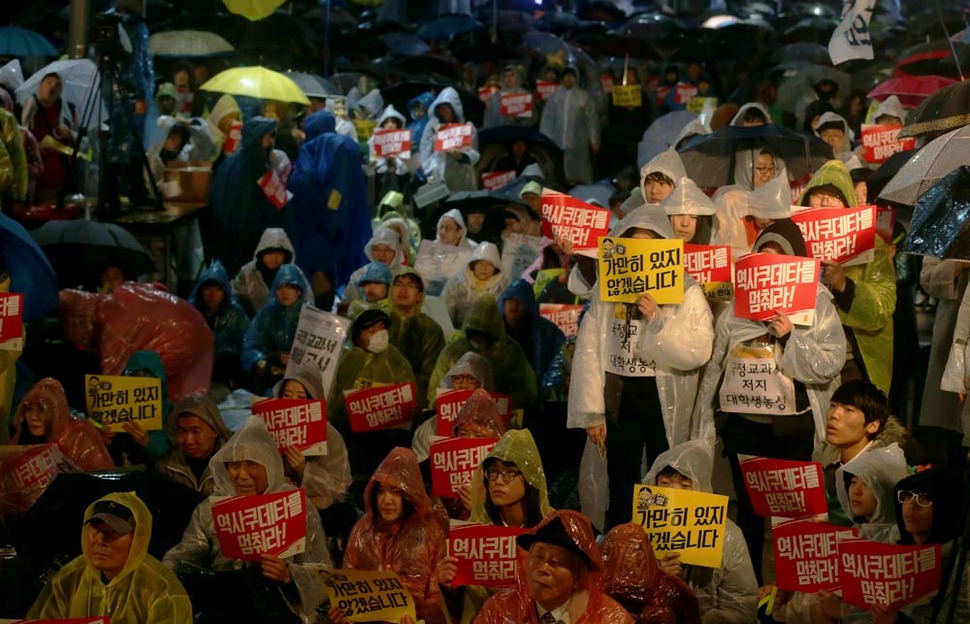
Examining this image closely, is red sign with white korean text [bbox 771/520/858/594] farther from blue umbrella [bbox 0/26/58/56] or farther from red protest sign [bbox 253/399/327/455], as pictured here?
blue umbrella [bbox 0/26/58/56]

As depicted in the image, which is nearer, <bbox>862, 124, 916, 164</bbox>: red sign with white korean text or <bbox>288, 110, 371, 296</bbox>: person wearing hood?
<bbox>862, 124, 916, 164</bbox>: red sign with white korean text

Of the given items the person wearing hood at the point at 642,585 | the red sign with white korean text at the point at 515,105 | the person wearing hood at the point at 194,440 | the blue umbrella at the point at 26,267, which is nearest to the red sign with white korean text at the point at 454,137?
the red sign with white korean text at the point at 515,105

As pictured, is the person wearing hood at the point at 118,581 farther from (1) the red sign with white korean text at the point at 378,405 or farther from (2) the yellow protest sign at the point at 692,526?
(1) the red sign with white korean text at the point at 378,405

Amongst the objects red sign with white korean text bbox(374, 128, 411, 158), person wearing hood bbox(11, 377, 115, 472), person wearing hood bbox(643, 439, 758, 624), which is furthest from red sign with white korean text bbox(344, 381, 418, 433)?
red sign with white korean text bbox(374, 128, 411, 158)

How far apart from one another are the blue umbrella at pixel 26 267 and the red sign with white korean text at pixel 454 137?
6739mm

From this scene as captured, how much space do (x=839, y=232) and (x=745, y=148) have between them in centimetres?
245

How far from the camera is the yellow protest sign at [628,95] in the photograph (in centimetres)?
1923

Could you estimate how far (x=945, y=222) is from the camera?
20.6ft

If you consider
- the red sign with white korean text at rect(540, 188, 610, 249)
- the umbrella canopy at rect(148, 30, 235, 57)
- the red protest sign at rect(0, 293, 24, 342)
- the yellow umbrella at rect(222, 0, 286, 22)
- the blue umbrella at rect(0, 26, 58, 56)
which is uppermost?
the yellow umbrella at rect(222, 0, 286, 22)

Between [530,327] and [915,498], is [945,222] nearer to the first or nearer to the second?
[915,498]

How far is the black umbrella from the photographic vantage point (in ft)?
34.3

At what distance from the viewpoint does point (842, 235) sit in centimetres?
812

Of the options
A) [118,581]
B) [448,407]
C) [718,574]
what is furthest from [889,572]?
[448,407]

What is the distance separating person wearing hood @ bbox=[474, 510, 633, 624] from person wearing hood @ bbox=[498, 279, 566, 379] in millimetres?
5151
